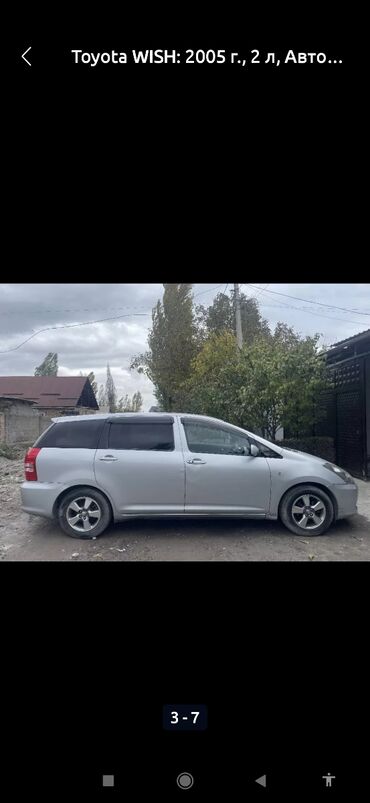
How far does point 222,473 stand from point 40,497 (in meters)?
1.55

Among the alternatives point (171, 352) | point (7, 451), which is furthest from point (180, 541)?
point (7, 451)

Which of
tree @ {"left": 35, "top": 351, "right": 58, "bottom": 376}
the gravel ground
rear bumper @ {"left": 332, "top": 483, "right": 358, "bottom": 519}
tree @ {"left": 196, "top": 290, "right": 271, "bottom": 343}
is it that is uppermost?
tree @ {"left": 196, "top": 290, "right": 271, "bottom": 343}

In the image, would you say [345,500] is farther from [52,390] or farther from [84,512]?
[52,390]

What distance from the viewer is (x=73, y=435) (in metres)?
2.99

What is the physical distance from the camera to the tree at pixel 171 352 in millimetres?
2178

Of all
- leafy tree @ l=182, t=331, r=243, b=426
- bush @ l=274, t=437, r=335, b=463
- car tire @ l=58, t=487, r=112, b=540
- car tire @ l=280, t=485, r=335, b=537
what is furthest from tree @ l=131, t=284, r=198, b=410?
bush @ l=274, t=437, r=335, b=463

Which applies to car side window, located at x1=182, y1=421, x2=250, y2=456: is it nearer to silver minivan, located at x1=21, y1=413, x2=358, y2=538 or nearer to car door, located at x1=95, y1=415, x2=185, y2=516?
silver minivan, located at x1=21, y1=413, x2=358, y2=538

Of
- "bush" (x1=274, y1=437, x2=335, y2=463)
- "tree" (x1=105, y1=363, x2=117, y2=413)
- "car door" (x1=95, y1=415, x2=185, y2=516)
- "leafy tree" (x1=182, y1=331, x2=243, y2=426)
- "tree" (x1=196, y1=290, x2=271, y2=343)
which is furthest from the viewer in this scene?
"bush" (x1=274, y1=437, x2=335, y2=463)

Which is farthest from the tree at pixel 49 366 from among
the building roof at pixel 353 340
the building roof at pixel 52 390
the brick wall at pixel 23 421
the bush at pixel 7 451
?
the building roof at pixel 353 340

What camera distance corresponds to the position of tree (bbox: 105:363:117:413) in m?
2.06

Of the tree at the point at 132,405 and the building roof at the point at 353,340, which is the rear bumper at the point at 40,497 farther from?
the building roof at the point at 353,340

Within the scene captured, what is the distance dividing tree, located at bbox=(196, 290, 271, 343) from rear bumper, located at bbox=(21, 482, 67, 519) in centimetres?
189
